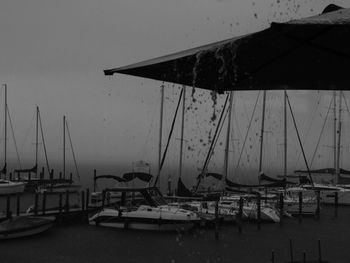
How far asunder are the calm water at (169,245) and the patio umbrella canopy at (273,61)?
21454mm

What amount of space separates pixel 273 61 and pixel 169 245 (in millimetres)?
26562

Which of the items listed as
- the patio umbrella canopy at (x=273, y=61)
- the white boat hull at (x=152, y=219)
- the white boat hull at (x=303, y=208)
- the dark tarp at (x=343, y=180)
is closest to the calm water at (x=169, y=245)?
the white boat hull at (x=152, y=219)

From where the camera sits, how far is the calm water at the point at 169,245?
27.9 metres

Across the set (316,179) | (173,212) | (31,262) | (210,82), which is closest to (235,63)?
(210,82)

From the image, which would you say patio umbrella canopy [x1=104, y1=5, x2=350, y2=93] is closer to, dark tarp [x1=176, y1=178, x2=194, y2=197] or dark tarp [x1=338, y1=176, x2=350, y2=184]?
dark tarp [x1=176, y1=178, x2=194, y2=197]

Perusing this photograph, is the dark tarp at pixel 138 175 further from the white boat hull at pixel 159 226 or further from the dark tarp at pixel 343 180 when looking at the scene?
the dark tarp at pixel 343 180

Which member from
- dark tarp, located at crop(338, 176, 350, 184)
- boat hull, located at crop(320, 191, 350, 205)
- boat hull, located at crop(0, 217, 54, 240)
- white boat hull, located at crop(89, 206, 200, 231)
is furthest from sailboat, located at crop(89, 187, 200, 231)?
dark tarp, located at crop(338, 176, 350, 184)

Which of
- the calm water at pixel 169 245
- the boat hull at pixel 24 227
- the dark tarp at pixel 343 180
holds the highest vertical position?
the dark tarp at pixel 343 180

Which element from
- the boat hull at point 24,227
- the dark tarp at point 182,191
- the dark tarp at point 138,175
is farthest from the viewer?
the dark tarp at point 138,175

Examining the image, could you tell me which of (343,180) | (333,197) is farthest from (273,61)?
(343,180)

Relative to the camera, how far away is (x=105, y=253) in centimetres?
2905

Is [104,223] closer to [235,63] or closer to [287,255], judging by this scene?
[287,255]

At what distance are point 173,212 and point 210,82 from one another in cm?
2872

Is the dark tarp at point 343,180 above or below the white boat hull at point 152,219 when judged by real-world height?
above
